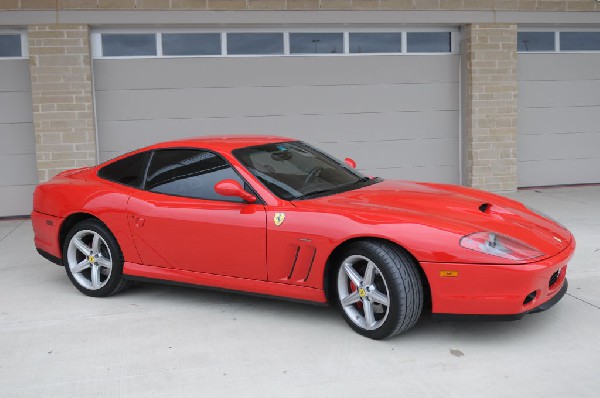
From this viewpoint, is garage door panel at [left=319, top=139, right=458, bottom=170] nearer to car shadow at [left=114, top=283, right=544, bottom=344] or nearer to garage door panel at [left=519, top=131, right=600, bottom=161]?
garage door panel at [left=519, top=131, right=600, bottom=161]

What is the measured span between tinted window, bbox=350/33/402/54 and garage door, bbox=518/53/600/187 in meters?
2.09

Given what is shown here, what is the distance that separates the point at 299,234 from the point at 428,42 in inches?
296

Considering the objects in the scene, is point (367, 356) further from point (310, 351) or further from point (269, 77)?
point (269, 77)

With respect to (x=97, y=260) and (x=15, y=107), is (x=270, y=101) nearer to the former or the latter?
(x=15, y=107)

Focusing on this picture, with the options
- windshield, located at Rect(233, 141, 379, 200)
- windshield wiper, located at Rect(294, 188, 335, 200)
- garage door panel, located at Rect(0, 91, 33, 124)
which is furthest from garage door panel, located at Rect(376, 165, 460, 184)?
windshield wiper, located at Rect(294, 188, 335, 200)

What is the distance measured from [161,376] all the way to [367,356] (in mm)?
1158

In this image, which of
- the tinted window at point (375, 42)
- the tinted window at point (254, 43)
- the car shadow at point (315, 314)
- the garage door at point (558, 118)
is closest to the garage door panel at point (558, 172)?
the garage door at point (558, 118)

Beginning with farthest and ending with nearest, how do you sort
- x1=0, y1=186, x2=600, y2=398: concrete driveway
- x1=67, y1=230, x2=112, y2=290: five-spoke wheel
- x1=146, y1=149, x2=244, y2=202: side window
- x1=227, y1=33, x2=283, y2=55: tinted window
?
1. x1=227, y1=33, x2=283, y2=55: tinted window
2. x1=67, y1=230, x2=112, y2=290: five-spoke wheel
3. x1=146, y1=149, x2=244, y2=202: side window
4. x1=0, y1=186, x2=600, y2=398: concrete driveway

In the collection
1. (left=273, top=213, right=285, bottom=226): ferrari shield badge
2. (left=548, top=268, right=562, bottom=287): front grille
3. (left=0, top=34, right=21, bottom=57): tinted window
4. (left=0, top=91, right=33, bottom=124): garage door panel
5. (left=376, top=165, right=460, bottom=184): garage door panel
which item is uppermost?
(left=0, top=34, right=21, bottom=57): tinted window

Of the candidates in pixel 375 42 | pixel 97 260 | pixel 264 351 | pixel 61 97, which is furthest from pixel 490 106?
pixel 264 351

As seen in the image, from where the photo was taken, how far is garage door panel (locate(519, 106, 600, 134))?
37.7ft

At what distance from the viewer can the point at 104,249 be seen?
17.8 feet

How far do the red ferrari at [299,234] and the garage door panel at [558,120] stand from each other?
6.78 meters

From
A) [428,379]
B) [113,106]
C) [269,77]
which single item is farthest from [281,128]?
[428,379]
